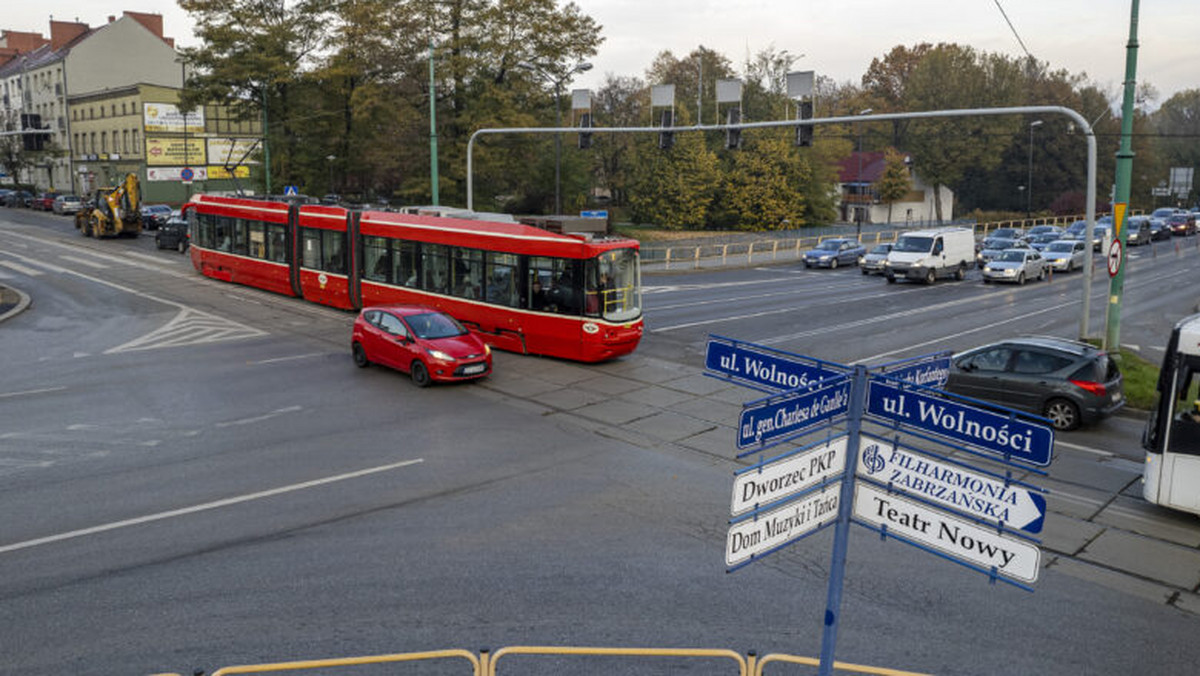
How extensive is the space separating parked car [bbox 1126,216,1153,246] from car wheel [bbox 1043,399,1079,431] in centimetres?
5254

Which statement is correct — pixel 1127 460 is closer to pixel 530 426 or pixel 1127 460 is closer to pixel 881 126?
pixel 530 426

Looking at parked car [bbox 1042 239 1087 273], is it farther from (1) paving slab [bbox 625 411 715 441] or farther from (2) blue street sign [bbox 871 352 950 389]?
(2) blue street sign [bbox 871 352 950 389]

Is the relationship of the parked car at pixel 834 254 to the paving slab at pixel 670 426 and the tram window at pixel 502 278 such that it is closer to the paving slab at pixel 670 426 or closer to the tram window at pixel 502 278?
the tram window at pixel 502 278

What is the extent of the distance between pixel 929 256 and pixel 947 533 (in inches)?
1433

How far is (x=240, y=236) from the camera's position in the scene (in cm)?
3038

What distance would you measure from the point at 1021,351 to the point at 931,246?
79.9 feet

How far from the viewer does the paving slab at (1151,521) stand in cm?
1016

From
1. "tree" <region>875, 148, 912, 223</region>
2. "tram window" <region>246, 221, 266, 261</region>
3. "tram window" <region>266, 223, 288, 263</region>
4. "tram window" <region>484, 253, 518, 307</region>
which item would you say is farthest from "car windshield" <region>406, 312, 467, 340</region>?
"tree" <region>875, 148, 912, 223</region>

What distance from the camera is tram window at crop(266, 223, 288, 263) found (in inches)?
1103

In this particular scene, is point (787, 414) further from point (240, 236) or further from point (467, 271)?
point (240, 236)

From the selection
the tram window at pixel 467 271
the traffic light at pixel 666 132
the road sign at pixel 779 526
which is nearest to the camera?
the road sign at pixel 779 526

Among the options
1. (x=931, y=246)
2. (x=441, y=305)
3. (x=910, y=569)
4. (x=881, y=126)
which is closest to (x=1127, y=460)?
(x=910, y=569)

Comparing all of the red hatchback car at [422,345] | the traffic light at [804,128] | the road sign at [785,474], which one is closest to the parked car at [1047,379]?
the traffic light at [804,128]

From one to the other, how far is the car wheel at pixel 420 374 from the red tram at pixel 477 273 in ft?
11.4
